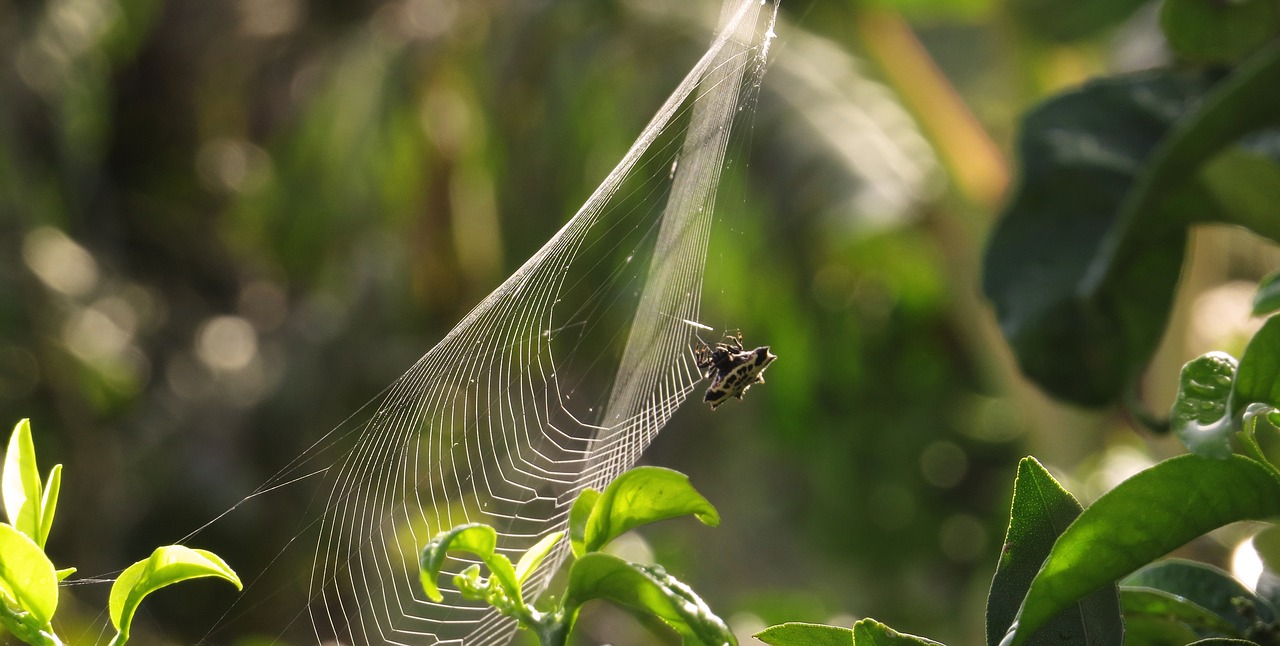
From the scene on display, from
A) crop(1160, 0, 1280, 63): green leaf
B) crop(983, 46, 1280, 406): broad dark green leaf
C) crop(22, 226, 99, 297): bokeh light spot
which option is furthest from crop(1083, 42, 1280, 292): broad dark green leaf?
crop(22, 226, 99, 297): bokeh light spot

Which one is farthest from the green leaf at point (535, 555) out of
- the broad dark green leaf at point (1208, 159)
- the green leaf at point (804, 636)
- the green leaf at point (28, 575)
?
the broad dark green leaf at point (1208, 159)

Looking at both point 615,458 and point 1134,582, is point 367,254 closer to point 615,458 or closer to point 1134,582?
point 615,458

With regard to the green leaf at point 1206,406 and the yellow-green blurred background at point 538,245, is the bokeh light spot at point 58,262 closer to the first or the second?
the yellow-green blurred background at point 538,245

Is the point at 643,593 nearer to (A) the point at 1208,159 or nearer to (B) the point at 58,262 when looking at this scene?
(A) the point at 1208,159

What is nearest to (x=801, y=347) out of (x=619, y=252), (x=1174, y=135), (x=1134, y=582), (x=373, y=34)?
(x=619, y=252)

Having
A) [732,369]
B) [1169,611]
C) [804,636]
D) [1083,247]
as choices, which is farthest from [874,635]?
[1083,247]

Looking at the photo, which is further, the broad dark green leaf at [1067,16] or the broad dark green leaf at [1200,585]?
the broad dark green leaf at [1067,16]

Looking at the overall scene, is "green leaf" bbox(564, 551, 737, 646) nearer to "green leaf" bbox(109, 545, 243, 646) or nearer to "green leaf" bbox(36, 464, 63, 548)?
"green leaf" bbox(109, 545, 243, 646)
